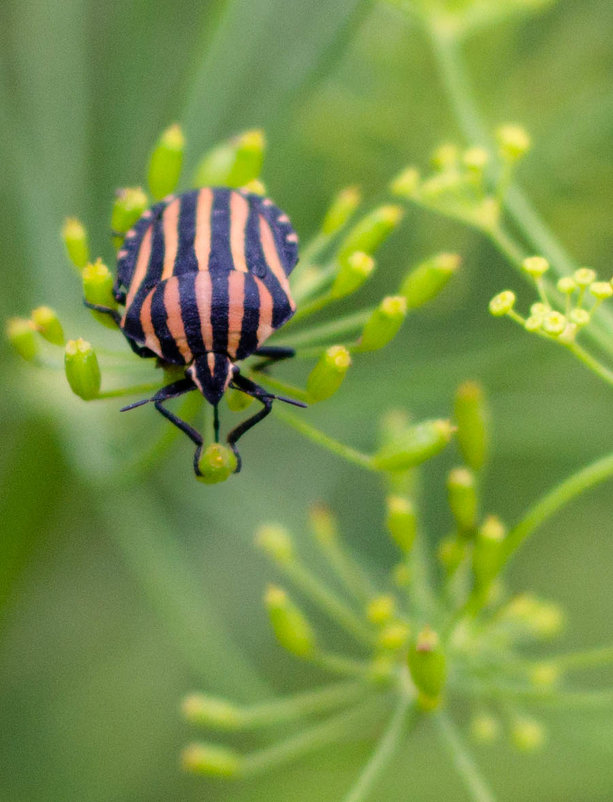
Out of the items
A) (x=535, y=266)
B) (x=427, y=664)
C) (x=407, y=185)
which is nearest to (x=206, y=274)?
(x=407, y=185)

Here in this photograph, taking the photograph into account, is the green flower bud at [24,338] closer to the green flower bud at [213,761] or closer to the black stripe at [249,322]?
the black stripe at [249,322]

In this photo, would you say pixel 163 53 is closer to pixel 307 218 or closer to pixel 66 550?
pixel 307 218

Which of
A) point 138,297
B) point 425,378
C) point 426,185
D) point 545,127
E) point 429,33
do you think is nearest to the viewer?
point 138,297

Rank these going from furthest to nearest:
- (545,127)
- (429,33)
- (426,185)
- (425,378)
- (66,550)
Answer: (66,550)
(545,127)
(425,378)
(429,33)
(426,185)

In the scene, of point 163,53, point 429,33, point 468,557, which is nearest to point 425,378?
point 468,557

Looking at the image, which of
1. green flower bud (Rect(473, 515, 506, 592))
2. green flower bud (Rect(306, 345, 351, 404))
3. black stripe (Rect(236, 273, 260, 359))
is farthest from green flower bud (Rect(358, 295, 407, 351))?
green flower bud (Rect(473, 515, 506, 592))

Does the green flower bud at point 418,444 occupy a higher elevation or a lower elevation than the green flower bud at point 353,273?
lower

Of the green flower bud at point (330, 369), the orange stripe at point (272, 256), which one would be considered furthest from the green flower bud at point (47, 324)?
the green flower bud at point (330, 369)
